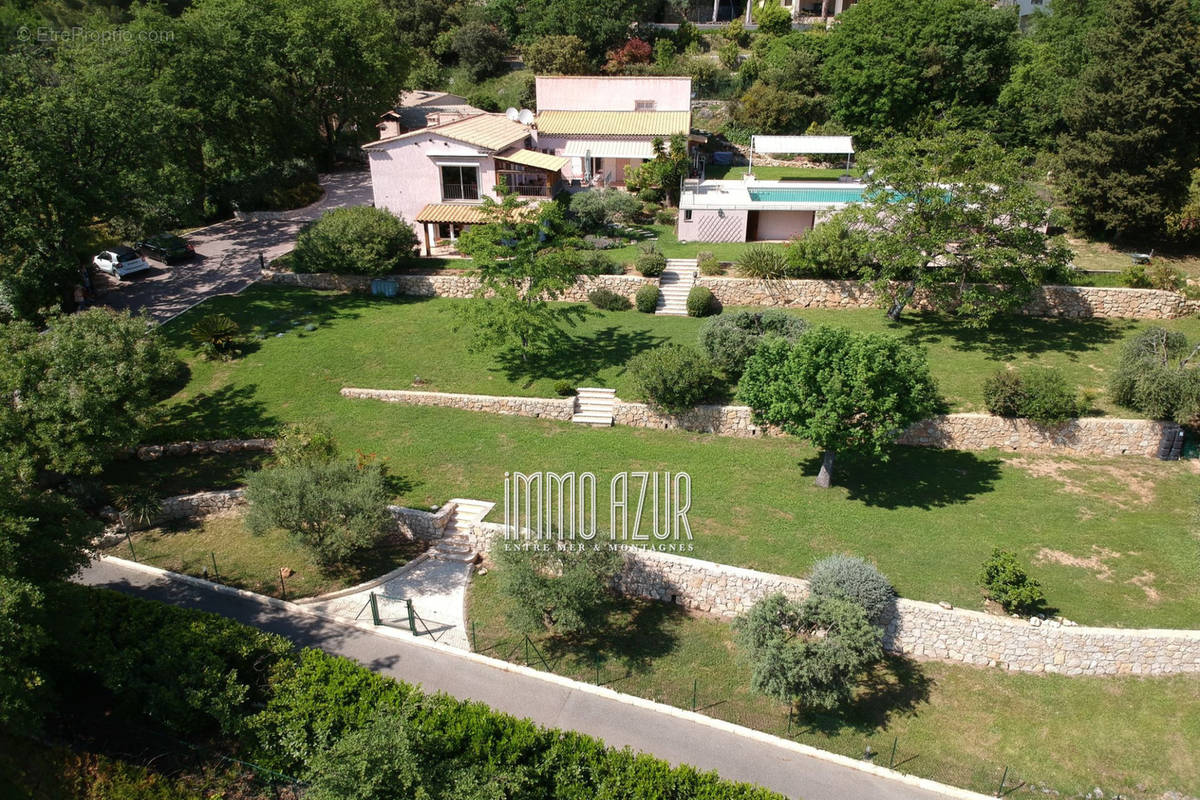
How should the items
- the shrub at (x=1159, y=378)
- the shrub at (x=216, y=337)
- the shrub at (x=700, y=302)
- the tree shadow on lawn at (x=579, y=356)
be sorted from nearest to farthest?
the shrub at (x=1159, y=378), the tree shadow on lawn at (x=579, y=356), the shrub at (x=216, y=337), the shrub at (x=700, y=302)

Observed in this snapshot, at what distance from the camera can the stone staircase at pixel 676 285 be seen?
36.8m

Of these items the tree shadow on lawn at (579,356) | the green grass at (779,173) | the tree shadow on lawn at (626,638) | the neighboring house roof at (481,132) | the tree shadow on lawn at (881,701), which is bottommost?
the tree shadow on lawn at (881,701)

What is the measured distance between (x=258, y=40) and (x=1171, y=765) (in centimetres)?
5690

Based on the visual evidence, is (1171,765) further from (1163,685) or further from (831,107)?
(831,107)

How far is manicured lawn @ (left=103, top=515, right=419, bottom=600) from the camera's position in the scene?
22219mm

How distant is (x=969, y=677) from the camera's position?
62.6 ft

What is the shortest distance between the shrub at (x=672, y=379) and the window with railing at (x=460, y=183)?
19.7 metres

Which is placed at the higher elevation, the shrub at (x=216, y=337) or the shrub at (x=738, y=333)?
the shrub at (x=738, y=333)

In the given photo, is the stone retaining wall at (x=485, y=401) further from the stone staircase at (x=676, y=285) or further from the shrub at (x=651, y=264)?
the shrub at (x=651, y=264)

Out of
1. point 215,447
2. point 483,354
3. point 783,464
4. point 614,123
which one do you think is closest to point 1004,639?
point 783,464

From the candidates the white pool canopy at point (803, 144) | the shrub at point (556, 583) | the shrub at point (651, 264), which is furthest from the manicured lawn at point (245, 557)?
the white pool canopy at point (803, 144)

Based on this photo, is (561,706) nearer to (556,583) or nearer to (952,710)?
(556,583)

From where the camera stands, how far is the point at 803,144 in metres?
52.0

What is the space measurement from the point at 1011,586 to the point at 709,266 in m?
22.4
